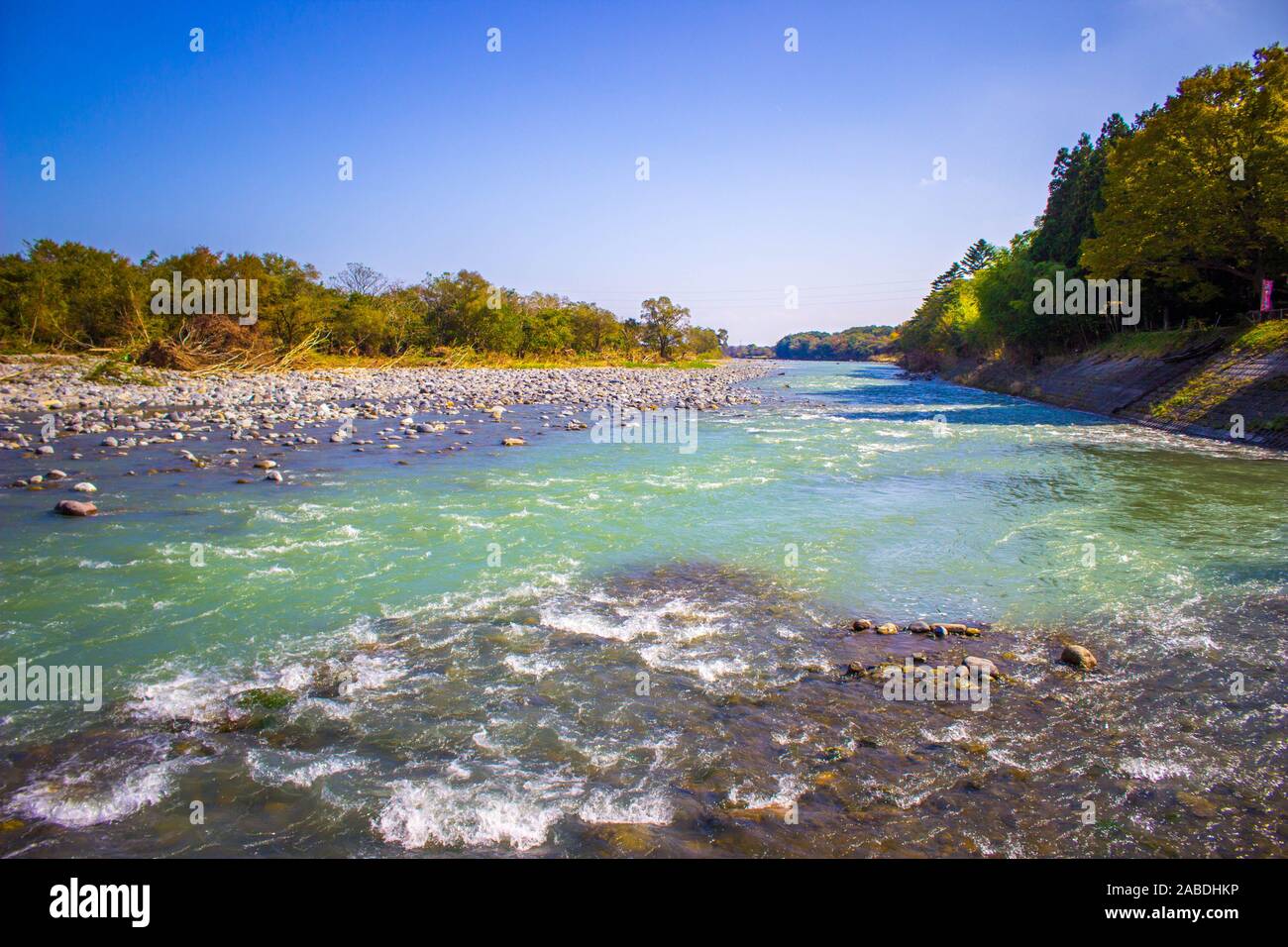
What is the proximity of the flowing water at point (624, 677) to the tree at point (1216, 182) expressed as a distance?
2728cm

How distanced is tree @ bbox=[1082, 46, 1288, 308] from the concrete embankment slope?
5.42 m

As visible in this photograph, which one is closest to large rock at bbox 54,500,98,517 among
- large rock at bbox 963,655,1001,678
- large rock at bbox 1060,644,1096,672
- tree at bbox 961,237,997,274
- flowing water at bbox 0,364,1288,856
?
flowing water at bbox 0,364,1288,856

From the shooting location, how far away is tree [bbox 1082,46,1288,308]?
29359 mm

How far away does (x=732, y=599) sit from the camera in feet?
25.5

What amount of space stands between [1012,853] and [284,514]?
11.1 meters

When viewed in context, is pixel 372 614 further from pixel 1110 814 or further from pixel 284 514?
pixel 1110 814

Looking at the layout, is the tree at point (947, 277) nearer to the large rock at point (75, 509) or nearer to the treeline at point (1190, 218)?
the treeline at point (1190, 218)

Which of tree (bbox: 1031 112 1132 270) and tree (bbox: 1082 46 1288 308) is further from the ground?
tree (bbox: 1031 112 1132 270)

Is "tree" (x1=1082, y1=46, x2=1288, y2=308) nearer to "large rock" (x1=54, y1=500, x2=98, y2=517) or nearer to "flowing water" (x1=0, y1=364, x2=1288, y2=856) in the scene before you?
"flowing water" (x1=0, y1=364, x2=1288, y2=856)

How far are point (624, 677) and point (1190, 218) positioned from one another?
4114 centimetres

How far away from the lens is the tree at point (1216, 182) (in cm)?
2936

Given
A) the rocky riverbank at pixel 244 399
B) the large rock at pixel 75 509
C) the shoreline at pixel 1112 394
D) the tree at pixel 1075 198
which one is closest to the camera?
the large rock at pixel 75 509

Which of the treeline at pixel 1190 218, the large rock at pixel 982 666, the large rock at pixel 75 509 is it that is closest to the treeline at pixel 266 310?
the large rock at pixel 75 509

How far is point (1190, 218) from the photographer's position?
1272 inches
